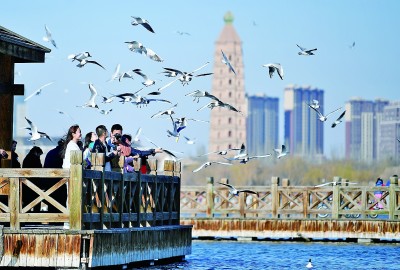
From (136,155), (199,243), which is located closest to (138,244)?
(136,155)

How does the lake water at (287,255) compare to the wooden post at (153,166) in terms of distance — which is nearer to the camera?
the wooden post at (153,166)

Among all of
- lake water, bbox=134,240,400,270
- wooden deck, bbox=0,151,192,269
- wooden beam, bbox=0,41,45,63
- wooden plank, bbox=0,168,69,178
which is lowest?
lake water, bbox=134,240,400,270

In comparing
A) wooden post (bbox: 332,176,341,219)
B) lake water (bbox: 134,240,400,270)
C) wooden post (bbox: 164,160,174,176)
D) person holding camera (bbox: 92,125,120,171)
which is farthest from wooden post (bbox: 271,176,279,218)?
person holding camera (bbox: 92,125,120,171)

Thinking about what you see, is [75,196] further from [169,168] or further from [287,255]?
[287,255]

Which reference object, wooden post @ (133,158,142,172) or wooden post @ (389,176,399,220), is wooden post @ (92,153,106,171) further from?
wooden post @ (389,176,399,220)

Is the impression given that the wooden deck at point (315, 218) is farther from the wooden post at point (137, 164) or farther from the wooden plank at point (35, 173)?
the wooden plank at point (35, 173)

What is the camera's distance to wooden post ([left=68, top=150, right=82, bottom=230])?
2400 cm

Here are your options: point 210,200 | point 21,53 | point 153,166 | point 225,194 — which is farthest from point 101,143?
point 225,194

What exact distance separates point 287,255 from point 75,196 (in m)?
13.9

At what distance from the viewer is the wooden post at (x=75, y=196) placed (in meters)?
24.0

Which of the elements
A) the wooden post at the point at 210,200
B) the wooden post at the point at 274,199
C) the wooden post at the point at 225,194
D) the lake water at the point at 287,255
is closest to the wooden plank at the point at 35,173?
the lake water at the point at 287,255

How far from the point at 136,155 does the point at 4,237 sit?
17.3 ft

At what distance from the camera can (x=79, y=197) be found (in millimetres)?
24094

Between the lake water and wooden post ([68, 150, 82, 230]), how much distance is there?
5.12m
